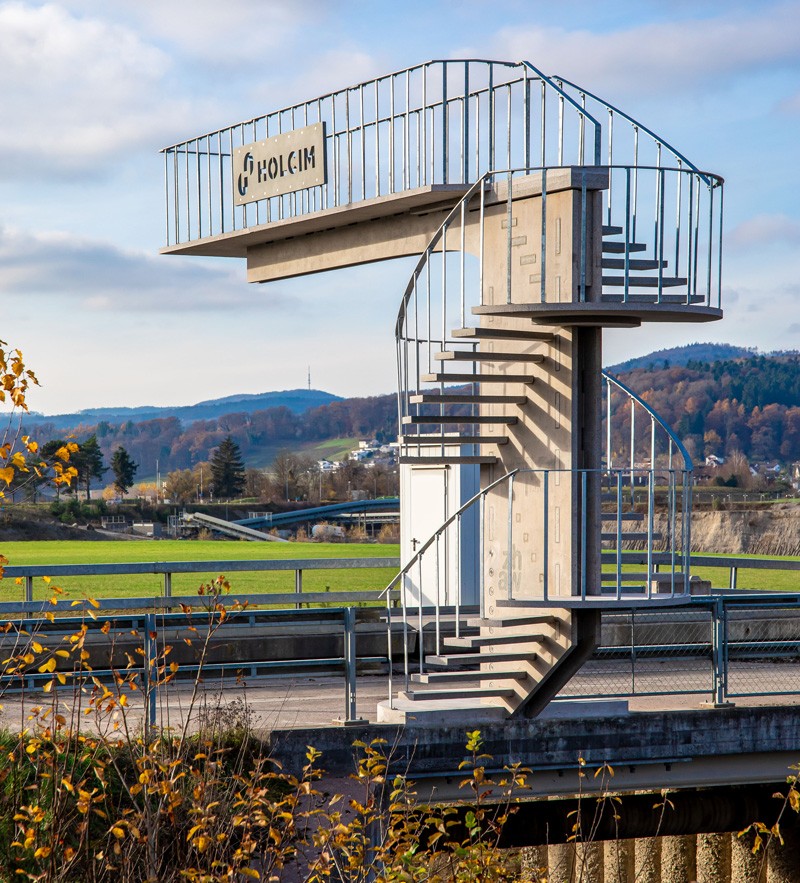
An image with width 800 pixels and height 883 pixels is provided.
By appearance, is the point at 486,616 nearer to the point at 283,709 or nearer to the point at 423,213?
the point at 283,709

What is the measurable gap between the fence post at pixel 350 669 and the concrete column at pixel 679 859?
5.25 meters

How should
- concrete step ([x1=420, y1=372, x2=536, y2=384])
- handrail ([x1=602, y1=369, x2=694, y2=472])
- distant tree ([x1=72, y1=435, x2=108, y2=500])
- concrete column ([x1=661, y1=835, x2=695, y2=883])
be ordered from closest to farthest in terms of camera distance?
handrail ([x1=602, y1=369, x2=694, y2=472])
concrete step ([x1=420, y1=372, x2=536, y2=384])
concrete column ([x1=661, y1=835, x2=695, y2=883])
distant tree ([x1=72, y1=435, x2=108, y2=500])

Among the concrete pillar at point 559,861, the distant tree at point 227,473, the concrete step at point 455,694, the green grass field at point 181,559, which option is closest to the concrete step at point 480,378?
A: the concrete step at point 455,694

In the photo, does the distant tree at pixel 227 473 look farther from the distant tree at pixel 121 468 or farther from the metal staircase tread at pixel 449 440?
the metal staircase tread at pixel 449 440

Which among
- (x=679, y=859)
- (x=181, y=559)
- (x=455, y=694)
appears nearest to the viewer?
(x=455, y=694)

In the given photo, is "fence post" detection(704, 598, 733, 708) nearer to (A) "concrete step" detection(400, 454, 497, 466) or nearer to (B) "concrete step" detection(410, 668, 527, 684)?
(B) "concrete step" detection(410, 668, 527, 684)

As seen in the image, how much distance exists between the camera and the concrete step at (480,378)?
11.6m

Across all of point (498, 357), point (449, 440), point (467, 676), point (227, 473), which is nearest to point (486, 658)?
point (467, 676)

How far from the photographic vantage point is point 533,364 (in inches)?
474

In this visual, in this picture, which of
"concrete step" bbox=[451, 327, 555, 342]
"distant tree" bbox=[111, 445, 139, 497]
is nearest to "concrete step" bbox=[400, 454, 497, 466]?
"concrete step" bbox=[451, 327, 555, 342]

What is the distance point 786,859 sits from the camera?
13.2m

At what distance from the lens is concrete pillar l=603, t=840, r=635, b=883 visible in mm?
15297

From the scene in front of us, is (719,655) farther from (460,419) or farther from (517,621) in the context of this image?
(460,419)

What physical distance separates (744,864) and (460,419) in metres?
5.82
